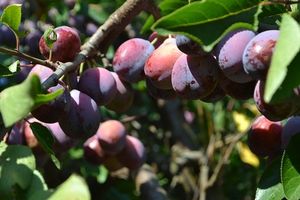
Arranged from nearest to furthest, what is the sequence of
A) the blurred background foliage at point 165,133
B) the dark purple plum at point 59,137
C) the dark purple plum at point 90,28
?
the dark purple plum at point 59,137
the blurred background foliage at point 165,133
the dark purple plum at point 90,28

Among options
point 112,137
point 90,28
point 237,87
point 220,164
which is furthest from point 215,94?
point 90,28

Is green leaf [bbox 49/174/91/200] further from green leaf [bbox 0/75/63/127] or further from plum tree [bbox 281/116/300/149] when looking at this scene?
plum tree [bbox 281/116/300/149]

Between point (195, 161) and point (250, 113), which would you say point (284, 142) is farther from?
point (250, 113)

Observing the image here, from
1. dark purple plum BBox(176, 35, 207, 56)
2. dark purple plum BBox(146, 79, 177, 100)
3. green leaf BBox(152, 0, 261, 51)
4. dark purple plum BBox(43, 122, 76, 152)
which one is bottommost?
dark purple plum BBox(43, 122, 76, 152)

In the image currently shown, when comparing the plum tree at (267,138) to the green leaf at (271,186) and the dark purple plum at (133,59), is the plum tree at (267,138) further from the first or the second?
the dark purple plum at (133,59)

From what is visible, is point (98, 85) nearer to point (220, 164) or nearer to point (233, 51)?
point (233, 51)

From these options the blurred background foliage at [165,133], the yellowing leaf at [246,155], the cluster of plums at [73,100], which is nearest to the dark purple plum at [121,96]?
the cluster of plums at [73,100]

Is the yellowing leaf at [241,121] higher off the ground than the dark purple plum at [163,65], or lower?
lower

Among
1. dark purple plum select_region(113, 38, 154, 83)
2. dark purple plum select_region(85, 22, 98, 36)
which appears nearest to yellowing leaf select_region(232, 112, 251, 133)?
dark purple plum select_region(85, 22, 98, 36)
